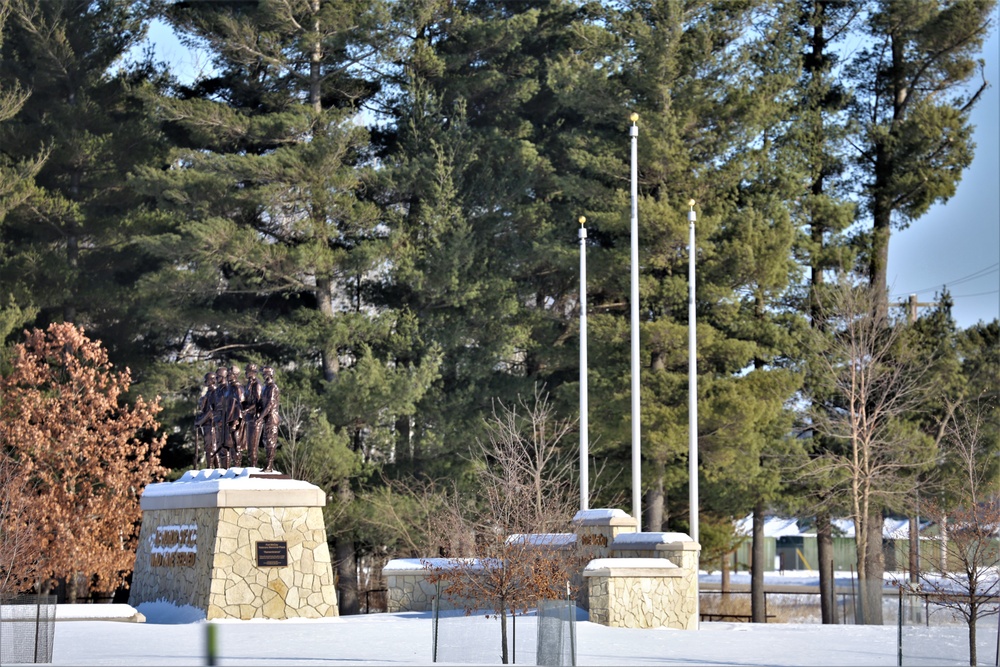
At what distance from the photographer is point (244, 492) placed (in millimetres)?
22766

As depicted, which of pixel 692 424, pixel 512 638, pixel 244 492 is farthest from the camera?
pixel 692 424

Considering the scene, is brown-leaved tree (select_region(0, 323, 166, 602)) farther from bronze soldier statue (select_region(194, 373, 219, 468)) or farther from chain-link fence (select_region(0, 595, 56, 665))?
chain-link fence (select_region(0, 595, 56, 665))

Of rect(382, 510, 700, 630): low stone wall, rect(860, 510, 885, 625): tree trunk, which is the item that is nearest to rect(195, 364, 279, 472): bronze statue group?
rect(382, 510, 700, 630): low stone wall

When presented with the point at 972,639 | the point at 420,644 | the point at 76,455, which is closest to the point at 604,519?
the point at 420,644

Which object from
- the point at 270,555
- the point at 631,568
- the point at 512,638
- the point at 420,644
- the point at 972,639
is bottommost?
the point at 420,644

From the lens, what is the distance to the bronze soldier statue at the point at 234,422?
81.0 feet

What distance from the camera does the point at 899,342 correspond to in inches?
1427

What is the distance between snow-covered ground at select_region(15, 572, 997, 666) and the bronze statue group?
2.98 m

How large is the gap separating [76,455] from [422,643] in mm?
18220

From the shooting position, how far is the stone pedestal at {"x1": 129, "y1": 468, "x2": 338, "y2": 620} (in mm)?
22578

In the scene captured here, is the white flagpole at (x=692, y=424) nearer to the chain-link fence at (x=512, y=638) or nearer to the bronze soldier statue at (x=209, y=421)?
the chain-link fence at (x=512, y=638)

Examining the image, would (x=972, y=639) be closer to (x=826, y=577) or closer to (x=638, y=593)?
(x=638, y=593)

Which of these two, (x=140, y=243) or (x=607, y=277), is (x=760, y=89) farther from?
(x=140, y=243)

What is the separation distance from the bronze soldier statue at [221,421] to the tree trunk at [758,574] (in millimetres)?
15657
